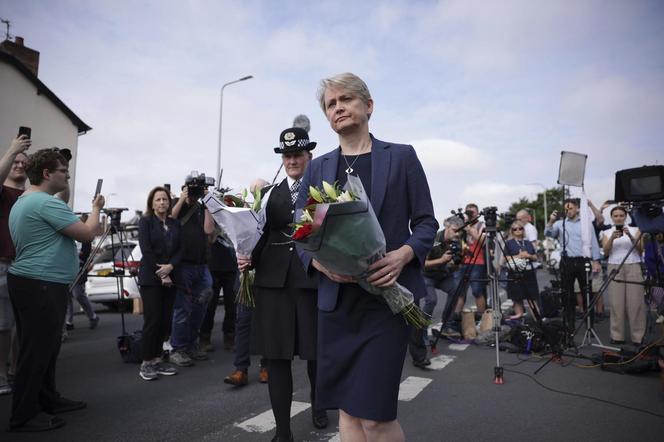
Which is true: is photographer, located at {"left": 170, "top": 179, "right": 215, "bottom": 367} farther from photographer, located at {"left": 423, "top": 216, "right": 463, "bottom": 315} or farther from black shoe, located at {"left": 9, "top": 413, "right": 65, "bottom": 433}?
photographer, located at {"left": 423, "top": 216, "right": 463, "bottom": 315}

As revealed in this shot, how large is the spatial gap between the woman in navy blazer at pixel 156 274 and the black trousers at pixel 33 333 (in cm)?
141

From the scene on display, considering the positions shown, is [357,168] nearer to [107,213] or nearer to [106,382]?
[106,382]

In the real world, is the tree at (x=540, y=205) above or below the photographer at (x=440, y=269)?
above

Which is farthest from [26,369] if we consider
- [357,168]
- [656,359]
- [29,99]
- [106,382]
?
[29,99]

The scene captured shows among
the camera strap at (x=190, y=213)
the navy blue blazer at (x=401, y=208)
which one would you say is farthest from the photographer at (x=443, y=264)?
the navy blue blazer at (x=401, y=208)

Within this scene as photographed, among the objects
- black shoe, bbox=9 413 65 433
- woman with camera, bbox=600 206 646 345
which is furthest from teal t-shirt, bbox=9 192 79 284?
woman with camera, bbox=600 206 646 345

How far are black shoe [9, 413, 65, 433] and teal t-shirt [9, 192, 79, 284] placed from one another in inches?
41.5

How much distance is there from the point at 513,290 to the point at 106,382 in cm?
684

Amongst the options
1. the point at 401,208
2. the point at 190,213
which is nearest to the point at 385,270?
the point at 401,208

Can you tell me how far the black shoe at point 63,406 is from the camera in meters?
3.78

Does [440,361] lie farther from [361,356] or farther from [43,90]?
[43,90]

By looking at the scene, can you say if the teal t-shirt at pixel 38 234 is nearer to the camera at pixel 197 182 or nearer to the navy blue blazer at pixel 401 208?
the camera at pixel 197 182

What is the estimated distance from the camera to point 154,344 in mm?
5039

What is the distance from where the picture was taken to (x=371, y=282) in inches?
70.6
